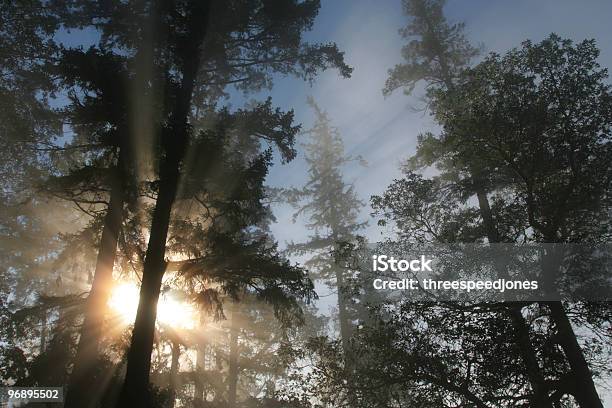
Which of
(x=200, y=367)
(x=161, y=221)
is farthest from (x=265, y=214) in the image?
(x=200, y=367)

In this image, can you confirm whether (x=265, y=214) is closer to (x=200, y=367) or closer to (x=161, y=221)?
(x=161, y=221)

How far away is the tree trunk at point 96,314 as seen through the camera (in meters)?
9.09

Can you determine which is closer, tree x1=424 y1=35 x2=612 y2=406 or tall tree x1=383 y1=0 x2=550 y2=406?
tree x1=424 y1=35 x2=612 y2=406

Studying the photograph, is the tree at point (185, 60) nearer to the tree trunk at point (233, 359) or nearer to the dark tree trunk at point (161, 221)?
the dark tree trunk at point (161, 221)

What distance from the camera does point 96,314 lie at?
1009 centimetres

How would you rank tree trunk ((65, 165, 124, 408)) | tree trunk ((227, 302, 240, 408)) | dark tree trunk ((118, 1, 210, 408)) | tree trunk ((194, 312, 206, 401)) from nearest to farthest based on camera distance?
dark tree trunk ((118, 1, 210, 408)) < tree trunk ((65, 165, 124, 408)) < tree trunk ((194, 312, 206, 401)) < tree trunk ((227, 302, 240, 408))

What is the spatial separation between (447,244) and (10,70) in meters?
15.3

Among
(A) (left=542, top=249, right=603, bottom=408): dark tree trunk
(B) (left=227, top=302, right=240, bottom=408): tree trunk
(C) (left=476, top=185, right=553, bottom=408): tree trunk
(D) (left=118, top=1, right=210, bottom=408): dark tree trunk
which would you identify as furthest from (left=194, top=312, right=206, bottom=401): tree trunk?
(A) (left=542, top=249, right=603, bottom=408): dark tree trunk

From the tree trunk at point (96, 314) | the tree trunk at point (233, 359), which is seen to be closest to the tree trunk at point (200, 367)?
the tree trunk at point (233, 359)

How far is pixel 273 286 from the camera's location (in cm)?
939

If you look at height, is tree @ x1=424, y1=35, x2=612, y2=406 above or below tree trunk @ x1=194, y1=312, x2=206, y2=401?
above

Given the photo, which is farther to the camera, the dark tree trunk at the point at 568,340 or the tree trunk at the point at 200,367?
the tree trunk at the point at 200,367

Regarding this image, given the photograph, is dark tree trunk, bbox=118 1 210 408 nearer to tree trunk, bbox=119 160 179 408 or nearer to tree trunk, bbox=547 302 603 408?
tree trunk, bbox=119 160 179 408

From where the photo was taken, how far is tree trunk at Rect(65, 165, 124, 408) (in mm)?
9094
